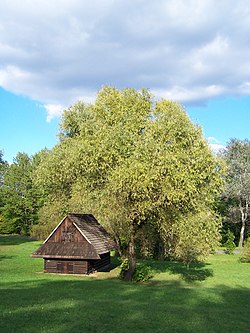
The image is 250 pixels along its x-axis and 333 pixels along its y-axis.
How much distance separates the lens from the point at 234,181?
67.2 metres

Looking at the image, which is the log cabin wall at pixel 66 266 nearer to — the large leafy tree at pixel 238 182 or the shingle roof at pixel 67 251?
the shingle roof at pixel 67 251

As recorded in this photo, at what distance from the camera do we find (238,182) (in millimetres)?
66812

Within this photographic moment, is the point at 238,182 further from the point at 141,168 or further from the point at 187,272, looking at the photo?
the point at 141,168

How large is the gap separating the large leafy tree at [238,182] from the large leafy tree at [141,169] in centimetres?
3720

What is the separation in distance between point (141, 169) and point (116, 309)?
10.5 m

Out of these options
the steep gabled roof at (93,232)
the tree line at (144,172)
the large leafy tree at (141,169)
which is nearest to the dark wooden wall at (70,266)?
the steep gabled roof at (93,232)

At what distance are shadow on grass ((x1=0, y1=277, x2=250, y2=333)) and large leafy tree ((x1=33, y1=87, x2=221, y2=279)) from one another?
18.8 feet

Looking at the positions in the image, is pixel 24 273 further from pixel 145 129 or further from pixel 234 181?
pixel 234 181

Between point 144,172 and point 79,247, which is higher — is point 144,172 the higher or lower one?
the higher one

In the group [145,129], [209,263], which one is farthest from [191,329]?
[209,263]

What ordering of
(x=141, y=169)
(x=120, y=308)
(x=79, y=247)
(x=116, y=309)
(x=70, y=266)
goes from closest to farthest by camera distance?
(x=116, y=309)
(x=120, y=308)
(x=141, y=169)
(x=79, y=247)
(x=70, y=266)

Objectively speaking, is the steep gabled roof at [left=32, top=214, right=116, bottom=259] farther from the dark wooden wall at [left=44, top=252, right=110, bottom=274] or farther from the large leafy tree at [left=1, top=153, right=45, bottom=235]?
the large leafy tree at [left=1, top=153, right=45, bottom=235]

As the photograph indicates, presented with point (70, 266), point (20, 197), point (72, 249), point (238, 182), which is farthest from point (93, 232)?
point (20, 197)

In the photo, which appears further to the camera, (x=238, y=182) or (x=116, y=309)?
(x=238, y=182)
